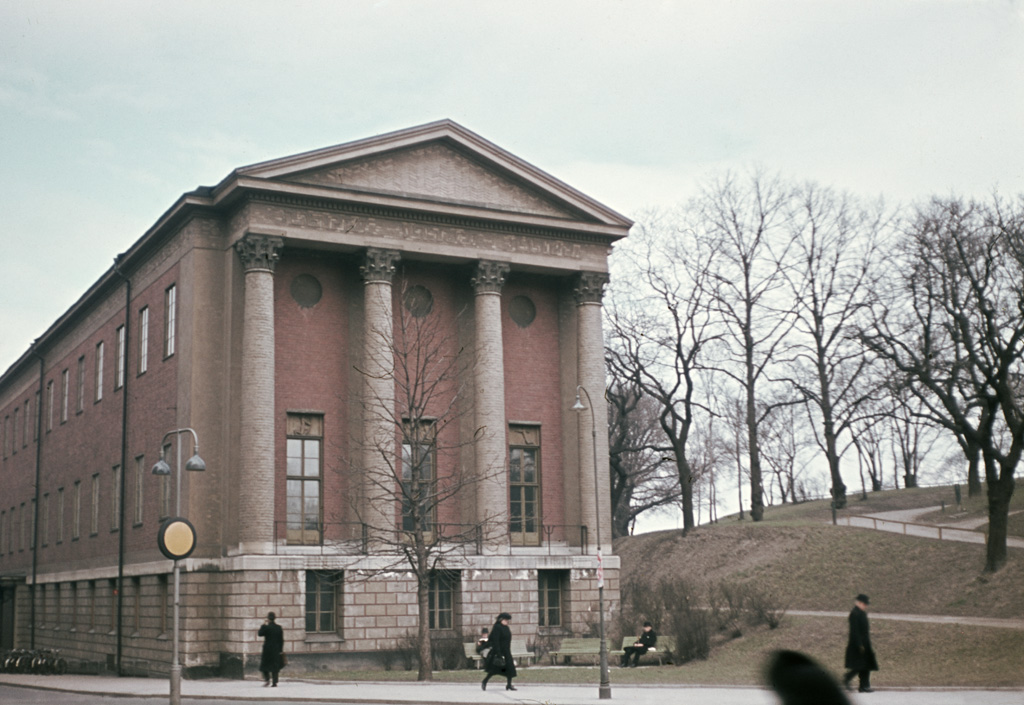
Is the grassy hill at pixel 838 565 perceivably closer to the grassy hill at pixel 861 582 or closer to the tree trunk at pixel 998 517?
the grassy hill at pixel 861 582

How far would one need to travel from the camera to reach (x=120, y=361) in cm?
4700

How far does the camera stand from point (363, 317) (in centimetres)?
4088

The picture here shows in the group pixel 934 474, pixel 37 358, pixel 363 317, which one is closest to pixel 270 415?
pixel 363 317

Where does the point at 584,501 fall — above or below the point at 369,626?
above

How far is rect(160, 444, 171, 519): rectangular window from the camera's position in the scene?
39.4 meters

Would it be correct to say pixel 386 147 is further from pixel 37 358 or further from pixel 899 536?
pixel 37 358

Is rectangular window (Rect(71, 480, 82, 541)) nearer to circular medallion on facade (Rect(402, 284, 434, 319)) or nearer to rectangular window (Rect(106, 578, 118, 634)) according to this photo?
rectangular window (Rect(106, 578, 118, 634))

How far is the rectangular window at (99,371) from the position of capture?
1941 inches

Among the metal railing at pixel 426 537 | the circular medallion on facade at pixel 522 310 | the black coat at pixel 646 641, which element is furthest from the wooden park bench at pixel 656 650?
the circular medallion on facade at pixel 522 310

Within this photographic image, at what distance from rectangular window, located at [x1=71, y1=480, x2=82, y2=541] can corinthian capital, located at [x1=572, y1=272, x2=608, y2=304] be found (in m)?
24.3

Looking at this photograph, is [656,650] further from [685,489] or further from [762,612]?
[685,489]

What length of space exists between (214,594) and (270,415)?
19.4 feet

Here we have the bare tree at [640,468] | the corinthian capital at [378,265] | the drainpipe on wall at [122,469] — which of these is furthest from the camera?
the bare tree at [640,468]

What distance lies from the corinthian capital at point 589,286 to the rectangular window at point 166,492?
15.9 meters
